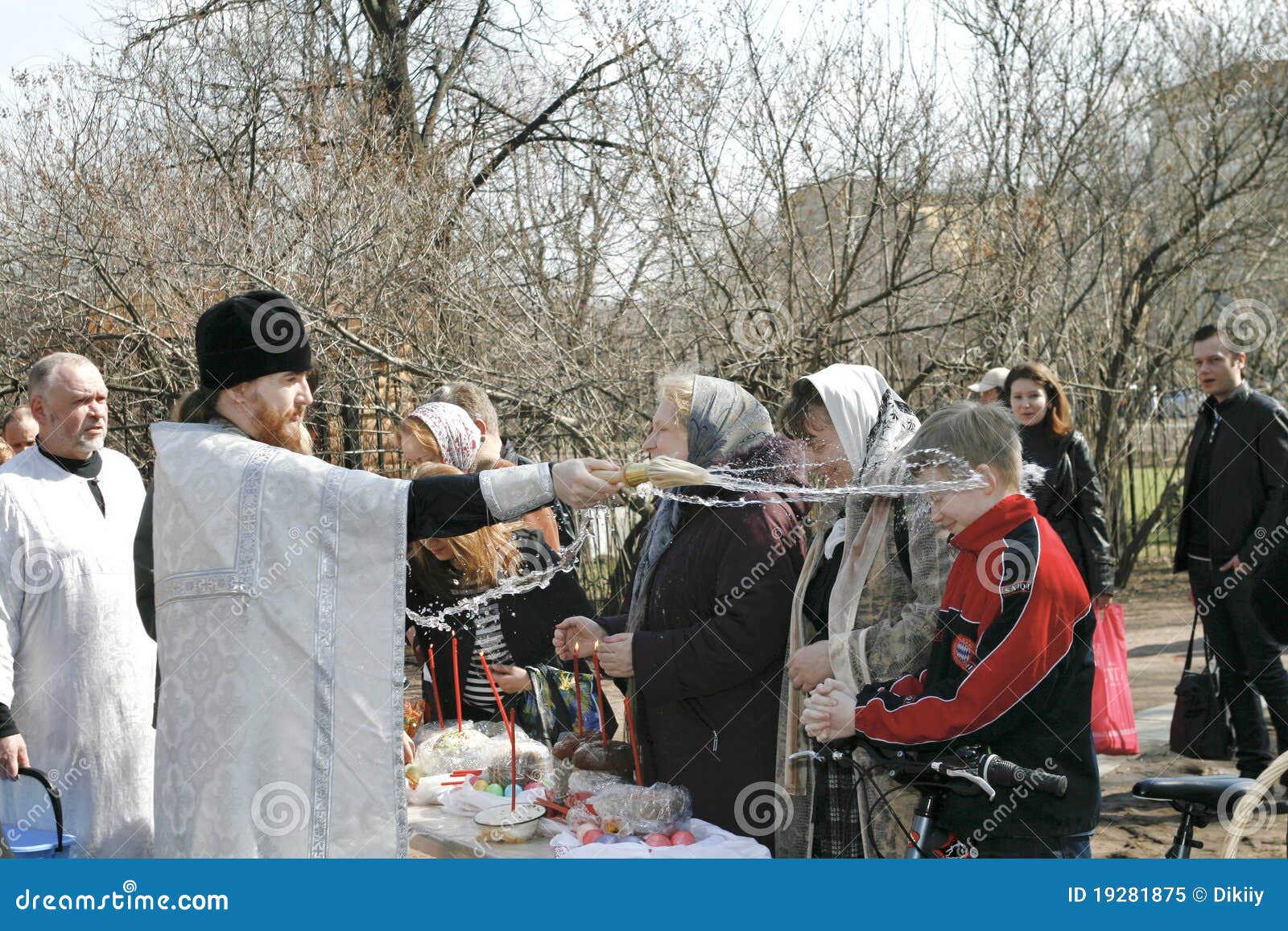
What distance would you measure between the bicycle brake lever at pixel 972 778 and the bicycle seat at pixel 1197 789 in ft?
1.24

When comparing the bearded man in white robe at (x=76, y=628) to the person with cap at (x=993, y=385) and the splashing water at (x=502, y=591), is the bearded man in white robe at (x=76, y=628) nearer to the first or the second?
the splashing water at (x=502, y=591)

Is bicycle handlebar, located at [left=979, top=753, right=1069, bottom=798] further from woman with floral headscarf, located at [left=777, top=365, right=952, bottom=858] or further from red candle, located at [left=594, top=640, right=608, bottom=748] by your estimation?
red candle, located at [left=594, top=640, right=608, bottom=748]

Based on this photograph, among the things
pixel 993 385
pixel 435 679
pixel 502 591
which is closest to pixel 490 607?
pixel 502 591

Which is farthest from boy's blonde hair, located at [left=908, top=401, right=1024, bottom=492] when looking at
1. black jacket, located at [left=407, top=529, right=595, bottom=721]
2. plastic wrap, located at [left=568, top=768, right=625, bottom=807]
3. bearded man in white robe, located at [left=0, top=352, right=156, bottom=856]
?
bearded man in white robe, located at [left=0, top=352, right=156, bottom=856]

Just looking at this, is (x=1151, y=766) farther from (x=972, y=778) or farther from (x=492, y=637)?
(x=972, y=778)

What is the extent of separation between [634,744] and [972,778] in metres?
1.03

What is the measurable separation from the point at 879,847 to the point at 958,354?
6196mm

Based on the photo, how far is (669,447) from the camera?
10.5ft

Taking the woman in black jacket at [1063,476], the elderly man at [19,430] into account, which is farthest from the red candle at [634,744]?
the elderly man at [19,430]

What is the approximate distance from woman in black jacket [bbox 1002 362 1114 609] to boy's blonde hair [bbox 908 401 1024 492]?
8.75ft

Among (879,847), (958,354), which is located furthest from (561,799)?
(958,354)

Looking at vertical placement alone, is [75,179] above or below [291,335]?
above

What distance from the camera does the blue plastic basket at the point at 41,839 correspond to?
304 centimetres

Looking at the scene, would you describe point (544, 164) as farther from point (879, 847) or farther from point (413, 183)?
point (879, 847)
